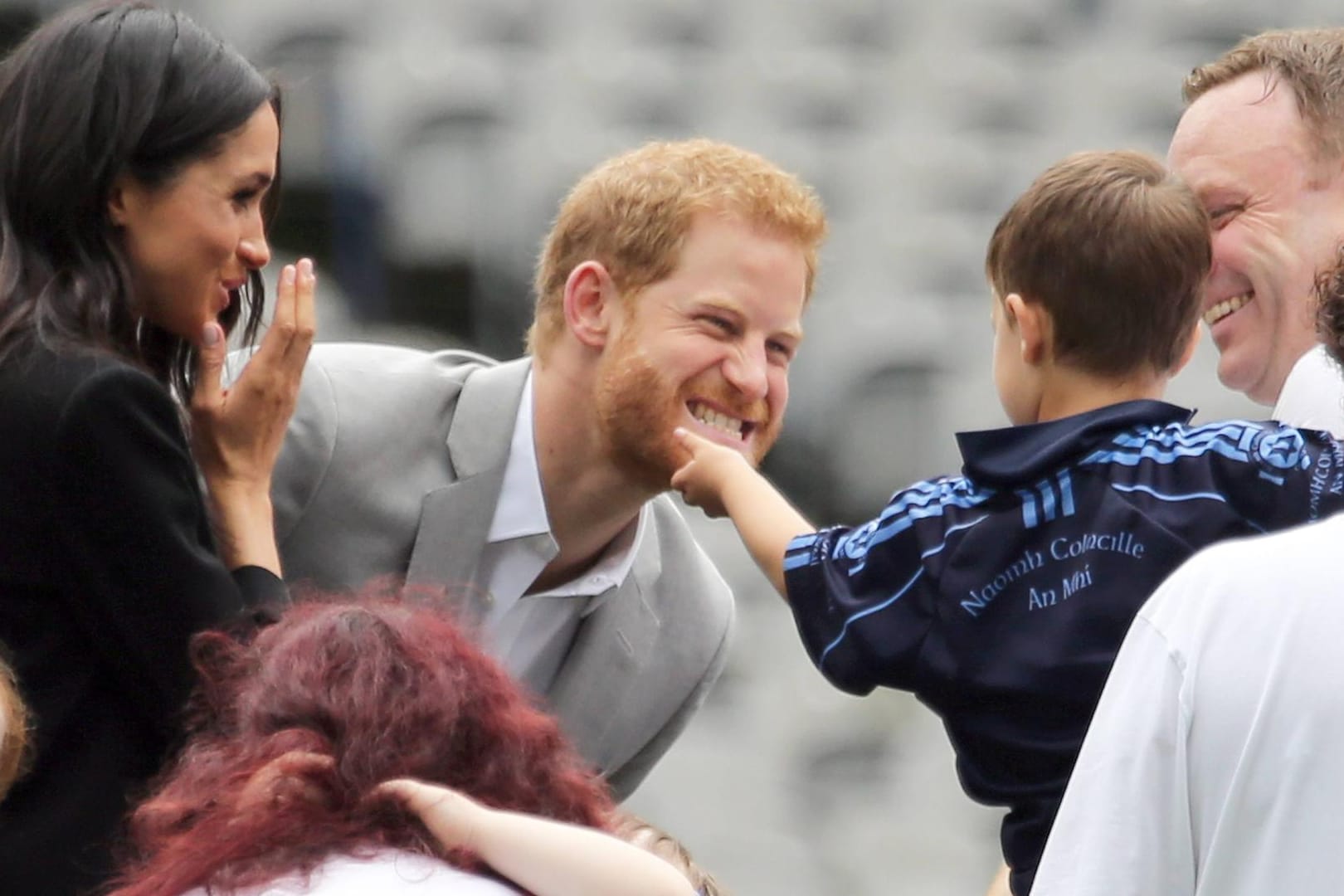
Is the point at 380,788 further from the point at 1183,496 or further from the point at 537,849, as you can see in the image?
the point at 1183,496

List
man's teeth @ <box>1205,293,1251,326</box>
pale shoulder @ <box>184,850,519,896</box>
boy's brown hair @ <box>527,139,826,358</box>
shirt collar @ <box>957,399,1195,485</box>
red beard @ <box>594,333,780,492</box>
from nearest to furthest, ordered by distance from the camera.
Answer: pale shoulder @ <box>184,850,519,896</box>
shirt collar @ <box>957,399,1195,485</box>
man's teeth @ <box>1205,293,1251,326</box>
red beard @ <box>594,333,780,492</box>
boy's brown hair @ <box>527,139,826,358</box>

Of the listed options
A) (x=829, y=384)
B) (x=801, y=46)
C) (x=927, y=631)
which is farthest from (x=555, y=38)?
(x=927, y=631)

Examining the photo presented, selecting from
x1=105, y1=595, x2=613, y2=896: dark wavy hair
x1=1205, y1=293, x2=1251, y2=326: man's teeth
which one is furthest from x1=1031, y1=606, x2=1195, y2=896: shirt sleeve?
x1=1205, y1=293, x2=1251, y2=326: man's teeth

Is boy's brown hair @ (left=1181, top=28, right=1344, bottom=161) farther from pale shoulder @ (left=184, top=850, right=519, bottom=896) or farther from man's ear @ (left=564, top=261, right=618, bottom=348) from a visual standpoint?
pale shoulder @ (left=184, top=850, right=519, bottom=896)

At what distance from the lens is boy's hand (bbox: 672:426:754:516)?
2.81 meters

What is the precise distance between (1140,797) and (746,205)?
64.3 inches

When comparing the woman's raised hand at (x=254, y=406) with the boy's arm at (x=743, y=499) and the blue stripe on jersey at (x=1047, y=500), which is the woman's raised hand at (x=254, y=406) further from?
the blue stripe on jersey at (x=1047, y=500)

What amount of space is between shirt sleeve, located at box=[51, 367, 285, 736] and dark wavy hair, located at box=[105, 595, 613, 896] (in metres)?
0.42

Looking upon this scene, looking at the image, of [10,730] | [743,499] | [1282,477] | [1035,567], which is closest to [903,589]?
[1035,567]

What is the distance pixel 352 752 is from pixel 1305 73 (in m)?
1.80

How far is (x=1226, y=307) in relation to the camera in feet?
9.79

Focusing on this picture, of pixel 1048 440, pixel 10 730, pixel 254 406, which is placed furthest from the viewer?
pixel 254 406

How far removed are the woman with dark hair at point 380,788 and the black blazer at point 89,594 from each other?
1.34ft

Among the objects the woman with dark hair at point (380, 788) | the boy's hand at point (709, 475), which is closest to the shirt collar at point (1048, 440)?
the boy's hand at point (709, 475)
